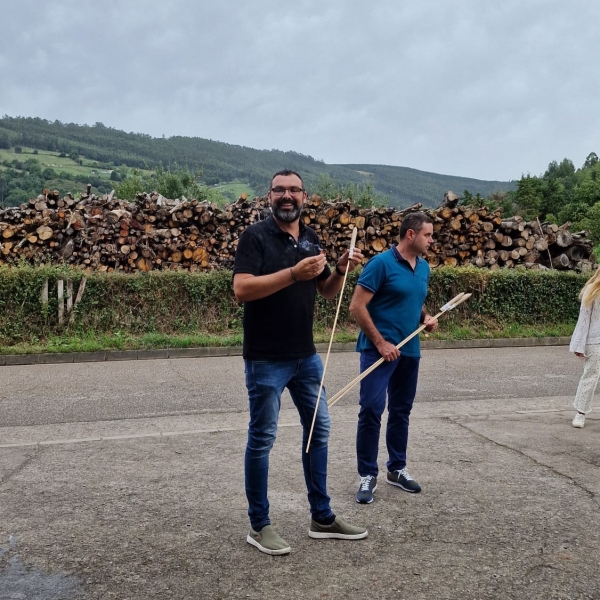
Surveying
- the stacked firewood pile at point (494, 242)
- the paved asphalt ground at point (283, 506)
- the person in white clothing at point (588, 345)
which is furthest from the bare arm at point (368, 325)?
the stacked firewood pile at point (494, 242)

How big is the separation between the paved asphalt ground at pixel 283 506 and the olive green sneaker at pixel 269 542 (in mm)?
49

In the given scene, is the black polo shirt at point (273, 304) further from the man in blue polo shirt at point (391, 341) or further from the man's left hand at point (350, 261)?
the man in blue polo shirt at point (391, 341)

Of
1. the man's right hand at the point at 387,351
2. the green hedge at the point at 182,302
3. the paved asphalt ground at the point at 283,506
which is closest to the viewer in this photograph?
the paved asphalt ground at the point at 283,506

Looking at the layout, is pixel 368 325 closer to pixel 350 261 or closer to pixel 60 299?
pixel 350 261

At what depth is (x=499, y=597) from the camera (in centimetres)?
345

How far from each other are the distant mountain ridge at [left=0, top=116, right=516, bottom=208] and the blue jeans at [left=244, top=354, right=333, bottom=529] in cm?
9775

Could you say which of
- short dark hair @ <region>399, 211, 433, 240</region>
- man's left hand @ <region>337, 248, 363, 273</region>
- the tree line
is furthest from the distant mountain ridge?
man's left hand @ <region>337, 248, 363, 273</region>

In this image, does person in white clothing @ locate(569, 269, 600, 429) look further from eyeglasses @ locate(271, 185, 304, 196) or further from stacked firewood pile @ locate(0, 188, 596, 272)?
stacked firewood pile @ locate(0, 188, 596, 272)

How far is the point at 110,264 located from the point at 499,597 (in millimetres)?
14397

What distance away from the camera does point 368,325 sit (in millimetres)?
4859

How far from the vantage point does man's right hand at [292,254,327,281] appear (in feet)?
12.0

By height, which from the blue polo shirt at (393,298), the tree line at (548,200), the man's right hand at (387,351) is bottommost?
the man's right hand at (387,351)

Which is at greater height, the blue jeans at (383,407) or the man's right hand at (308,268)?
the man's right hand at (308,268)

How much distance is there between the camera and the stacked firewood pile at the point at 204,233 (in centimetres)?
1658
